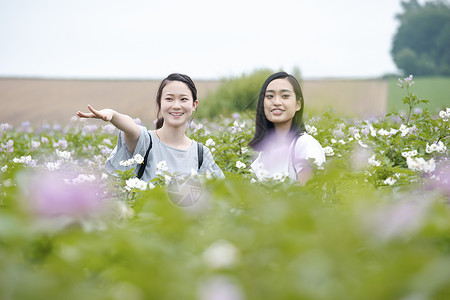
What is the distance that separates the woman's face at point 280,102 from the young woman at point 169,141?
0.59 metres

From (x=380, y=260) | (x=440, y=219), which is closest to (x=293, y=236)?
(x=380, y=260)

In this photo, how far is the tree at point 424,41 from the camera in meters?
43.8

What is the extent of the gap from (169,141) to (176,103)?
0.31m

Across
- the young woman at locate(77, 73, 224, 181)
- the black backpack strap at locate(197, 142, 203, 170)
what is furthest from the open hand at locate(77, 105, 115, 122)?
the black backpack strap at locate(197, 142, 203, 170)

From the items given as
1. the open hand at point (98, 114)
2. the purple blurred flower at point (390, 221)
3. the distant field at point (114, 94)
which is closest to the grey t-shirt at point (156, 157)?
the open hand at point (98, 114)

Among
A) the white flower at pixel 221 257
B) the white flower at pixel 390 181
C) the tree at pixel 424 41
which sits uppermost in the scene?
the tree at pixel 424 41

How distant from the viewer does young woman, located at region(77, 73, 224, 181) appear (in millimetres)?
3203

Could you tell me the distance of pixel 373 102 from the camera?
25875mm

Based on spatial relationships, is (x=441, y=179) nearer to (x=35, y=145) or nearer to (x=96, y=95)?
(x=35, y=145)

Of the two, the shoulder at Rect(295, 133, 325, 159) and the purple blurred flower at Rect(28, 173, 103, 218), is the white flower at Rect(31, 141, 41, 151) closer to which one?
the shoulder at Rect(295, 133, 325, 159)

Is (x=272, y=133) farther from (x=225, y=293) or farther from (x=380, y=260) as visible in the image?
(x=225, y=293)

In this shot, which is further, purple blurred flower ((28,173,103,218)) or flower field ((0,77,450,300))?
purple blurred flower ((28,173,103,218))

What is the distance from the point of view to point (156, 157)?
3.25m

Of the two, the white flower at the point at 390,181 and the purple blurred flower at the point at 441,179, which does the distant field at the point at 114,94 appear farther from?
the white flower at the point at 390,181
